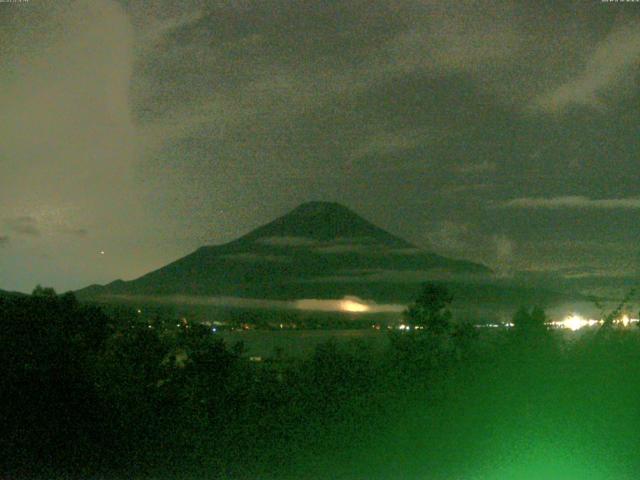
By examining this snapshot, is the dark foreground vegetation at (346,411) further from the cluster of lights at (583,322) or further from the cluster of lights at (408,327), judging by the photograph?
the cluster of lights at (408,327)

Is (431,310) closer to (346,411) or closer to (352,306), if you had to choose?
(346,411)

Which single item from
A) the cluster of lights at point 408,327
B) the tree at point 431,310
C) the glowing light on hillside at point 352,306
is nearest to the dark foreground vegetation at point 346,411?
the cluster of lights at point 408,327

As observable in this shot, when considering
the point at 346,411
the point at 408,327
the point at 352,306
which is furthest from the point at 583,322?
the point at 352,306

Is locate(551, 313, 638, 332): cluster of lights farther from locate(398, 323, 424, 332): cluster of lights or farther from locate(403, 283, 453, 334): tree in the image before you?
locate(398, 323, 424, 332): cluster of lights

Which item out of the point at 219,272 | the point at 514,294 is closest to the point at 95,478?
the point at 514,294

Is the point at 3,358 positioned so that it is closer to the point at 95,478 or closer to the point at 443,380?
the point at 95,478

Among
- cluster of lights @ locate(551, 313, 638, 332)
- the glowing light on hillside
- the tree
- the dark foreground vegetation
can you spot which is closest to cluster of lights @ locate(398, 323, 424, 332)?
the tree

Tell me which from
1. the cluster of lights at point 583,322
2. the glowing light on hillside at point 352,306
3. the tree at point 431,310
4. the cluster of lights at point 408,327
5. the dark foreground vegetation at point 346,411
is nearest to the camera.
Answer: the dark foreground vegetation at point 346,411
